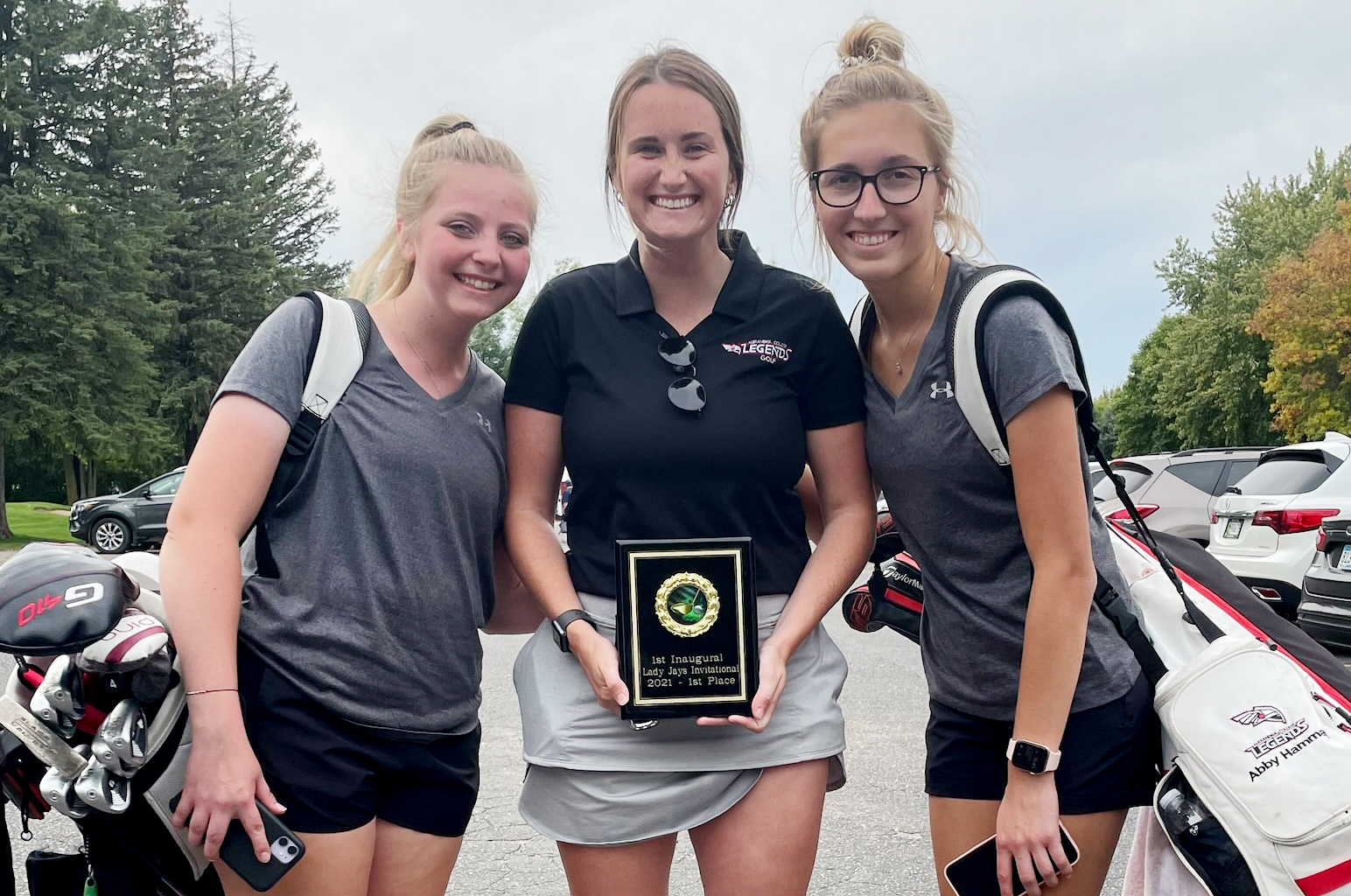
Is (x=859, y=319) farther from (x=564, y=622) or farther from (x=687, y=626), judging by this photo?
(x=564, y=622)

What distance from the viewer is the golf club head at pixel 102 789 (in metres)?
1.88

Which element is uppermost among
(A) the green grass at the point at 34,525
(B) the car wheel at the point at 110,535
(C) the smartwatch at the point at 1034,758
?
(C) the smartwatch at the point at 1034,758

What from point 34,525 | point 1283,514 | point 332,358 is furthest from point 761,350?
point 34,525

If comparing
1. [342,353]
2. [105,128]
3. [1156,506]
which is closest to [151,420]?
[105,128]

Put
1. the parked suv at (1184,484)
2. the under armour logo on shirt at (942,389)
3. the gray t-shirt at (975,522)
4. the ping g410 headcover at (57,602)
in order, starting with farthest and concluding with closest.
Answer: the parked suv at (1184,484) → the under armour logo on shirt at (942,389) → the gray t-shirt at (975,522) → the ping g410 headcover at (57,602)

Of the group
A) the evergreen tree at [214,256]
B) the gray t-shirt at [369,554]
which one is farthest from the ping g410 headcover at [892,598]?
the evergreen tree at [214,256]

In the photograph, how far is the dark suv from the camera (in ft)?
61.7

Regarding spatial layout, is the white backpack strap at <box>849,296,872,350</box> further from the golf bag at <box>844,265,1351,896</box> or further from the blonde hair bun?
the blonde hair bun

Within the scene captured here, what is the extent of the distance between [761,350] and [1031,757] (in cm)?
101

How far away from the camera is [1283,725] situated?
2018 mm

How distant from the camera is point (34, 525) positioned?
1037 inches

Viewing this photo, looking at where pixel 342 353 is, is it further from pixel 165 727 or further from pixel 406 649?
pixel 165 727

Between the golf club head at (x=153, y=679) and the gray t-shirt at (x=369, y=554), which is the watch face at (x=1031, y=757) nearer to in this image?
the gray t-shirt at (x=369, y=554)

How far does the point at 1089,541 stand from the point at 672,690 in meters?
0.88
